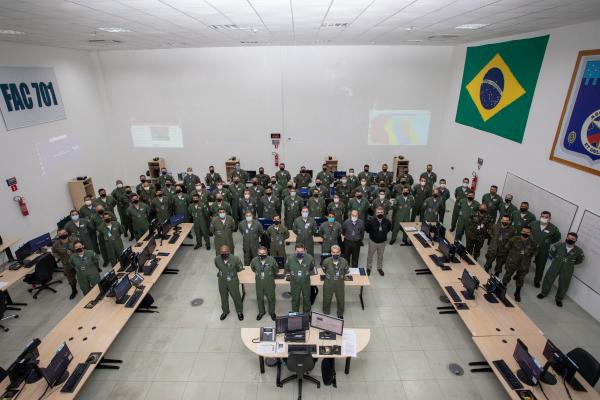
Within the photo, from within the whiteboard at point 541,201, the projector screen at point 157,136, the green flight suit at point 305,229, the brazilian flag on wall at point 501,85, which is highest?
the brazilian flag on wall at point 501,85

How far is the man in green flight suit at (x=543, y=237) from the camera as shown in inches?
275

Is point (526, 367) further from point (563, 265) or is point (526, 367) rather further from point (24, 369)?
Answer: point (24, 369)

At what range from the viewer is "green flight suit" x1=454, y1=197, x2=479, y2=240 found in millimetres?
8477

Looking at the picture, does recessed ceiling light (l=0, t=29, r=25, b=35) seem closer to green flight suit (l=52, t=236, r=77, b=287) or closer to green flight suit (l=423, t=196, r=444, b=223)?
green flight suit (l=52, t=236, r=77, b=287)

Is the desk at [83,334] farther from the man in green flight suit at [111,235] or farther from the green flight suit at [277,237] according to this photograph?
the green flight suit at [277,237]

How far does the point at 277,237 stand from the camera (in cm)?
749

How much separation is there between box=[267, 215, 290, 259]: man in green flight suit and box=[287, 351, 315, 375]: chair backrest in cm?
284

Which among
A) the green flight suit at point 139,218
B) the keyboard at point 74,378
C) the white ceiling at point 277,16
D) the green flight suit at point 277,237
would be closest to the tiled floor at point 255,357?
the keyboard at point 74,378

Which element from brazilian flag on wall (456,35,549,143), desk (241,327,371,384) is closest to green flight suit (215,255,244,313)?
desk (241,327,371,384)

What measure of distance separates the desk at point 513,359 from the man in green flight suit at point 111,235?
7796 mm

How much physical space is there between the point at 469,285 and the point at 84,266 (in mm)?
7340

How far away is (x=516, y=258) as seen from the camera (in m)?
6.79

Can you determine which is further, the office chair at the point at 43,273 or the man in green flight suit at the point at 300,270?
the office chair at the point at 43,273

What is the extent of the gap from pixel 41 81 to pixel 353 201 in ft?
32.0
